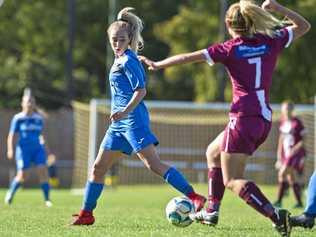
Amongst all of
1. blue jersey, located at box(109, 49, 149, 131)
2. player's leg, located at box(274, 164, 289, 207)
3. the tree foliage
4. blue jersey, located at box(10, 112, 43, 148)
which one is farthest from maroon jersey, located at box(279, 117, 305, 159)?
the tree foliage

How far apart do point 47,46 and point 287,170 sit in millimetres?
29400

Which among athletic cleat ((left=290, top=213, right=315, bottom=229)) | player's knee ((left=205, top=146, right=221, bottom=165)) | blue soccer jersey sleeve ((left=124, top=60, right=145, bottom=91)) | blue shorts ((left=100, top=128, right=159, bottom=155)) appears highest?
blue soccer jersey sleeve ((left=124, top=60, right=145, bottom=91))

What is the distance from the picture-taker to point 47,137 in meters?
34.2

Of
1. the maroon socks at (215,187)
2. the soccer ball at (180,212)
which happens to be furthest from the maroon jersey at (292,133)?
the soccer ball at (180,212)


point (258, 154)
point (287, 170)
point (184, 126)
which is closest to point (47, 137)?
point (184, 126)

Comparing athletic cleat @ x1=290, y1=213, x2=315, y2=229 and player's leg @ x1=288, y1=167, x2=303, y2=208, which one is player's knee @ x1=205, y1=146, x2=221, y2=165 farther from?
player's leg @ x1=288, y1=167, x2=303, y2=208

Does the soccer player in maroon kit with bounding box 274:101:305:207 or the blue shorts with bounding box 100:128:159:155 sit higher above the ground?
the blue shorts with bounding box 100:128:159:155

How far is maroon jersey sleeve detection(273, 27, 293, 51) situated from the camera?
26.2 ft

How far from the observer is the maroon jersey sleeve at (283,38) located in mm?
7973

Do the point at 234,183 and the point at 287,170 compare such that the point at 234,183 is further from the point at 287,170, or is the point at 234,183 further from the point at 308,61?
the point at 308,61

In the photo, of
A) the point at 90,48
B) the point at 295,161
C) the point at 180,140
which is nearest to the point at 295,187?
the point at 295,161

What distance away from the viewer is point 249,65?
7879 millimetres

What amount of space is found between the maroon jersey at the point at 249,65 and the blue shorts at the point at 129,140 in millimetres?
1397

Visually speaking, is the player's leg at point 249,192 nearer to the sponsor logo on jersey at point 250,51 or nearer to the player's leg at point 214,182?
the sponsor logo on jersey at point 250,51
